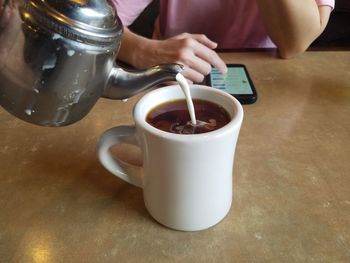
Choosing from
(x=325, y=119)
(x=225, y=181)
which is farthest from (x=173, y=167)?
(x=325, y=119)

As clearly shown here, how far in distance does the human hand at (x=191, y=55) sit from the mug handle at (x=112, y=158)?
0.84 feet

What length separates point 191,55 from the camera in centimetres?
64

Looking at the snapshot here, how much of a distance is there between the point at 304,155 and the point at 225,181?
15cm

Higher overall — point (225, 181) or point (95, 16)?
point (95, 16)

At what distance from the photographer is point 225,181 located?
1.24 ft

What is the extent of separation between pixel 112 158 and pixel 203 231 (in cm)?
12

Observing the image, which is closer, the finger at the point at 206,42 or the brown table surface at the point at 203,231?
the brown table surface at the point at 203,231

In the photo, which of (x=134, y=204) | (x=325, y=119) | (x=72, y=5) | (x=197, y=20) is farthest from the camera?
(x=197, y=20)

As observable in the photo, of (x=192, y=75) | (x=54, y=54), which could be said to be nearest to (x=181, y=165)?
(x=54, y=54)

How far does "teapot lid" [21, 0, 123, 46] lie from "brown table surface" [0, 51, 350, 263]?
0.19 meters

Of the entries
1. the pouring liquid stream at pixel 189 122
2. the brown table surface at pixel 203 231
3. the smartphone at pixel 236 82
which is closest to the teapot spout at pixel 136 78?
the pouring liquid stream at pixel 189 122

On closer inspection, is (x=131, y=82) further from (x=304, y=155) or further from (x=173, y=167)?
(x=304, y=155)

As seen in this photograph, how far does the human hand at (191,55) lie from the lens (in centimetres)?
63

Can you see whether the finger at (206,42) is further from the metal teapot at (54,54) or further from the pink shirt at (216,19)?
the metal teapot at (54,54)
